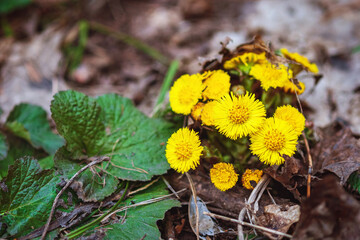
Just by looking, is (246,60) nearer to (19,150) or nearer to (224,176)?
(224,176)

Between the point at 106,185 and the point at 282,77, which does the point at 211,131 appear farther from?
the point at 106,185

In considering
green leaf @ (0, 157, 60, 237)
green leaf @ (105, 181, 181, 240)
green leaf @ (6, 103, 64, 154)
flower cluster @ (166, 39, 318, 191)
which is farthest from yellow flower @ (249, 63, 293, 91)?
green leaf @ (6, 103, 64, 154)

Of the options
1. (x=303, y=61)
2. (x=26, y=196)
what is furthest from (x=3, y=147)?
(x=303, y=61)

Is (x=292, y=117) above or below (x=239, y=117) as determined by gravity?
below

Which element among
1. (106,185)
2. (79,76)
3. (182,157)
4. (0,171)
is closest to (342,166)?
(182,157)

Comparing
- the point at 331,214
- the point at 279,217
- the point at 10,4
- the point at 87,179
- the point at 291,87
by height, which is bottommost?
the point at 279,217

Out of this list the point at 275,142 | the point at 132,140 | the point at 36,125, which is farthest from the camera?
the point at 36,125

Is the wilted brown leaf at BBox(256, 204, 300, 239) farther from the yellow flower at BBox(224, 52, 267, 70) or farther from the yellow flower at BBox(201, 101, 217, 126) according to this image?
the yellow flower at BBox(224, 52, 267, 70)
